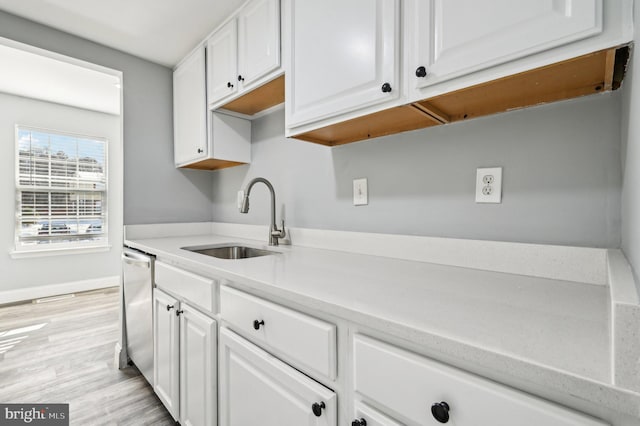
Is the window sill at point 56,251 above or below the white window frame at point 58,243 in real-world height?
below

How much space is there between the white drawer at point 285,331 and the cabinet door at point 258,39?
1098 millimetres

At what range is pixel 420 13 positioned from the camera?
2.93 ft

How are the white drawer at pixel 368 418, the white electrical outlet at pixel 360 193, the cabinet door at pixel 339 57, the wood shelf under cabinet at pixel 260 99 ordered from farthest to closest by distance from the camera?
the wood shelf under cabinet at pixel 260 99
the white electrical outlet at pixel 360 193
the cabinet door at pixel 339 57
the white drawer at pixel 368 418

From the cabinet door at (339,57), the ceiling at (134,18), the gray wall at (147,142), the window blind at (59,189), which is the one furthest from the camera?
the window blind at (59,189)

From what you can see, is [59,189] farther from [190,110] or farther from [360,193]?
[360,193]

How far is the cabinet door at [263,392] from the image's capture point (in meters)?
0.76

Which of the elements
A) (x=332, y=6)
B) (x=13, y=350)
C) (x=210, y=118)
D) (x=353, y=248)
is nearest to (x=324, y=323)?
(x=353, y=248)

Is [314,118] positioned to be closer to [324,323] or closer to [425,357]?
[324,323]

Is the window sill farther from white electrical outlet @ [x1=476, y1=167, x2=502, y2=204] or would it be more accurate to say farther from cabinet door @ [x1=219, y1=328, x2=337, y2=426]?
white electrical outlet @ [x1=476, y1=167, x2=502, y2=204]

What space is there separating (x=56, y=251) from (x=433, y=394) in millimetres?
4883

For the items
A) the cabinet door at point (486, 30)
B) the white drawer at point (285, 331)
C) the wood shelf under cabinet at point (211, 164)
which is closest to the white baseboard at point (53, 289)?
the wood shelf under cabinet at point (211, 164)

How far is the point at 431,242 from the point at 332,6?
96 cm

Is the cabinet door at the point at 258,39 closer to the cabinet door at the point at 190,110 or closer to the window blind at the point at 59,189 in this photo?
the cabinet door at the point at 190,110

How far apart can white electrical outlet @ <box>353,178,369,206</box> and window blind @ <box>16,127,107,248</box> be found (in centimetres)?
425
